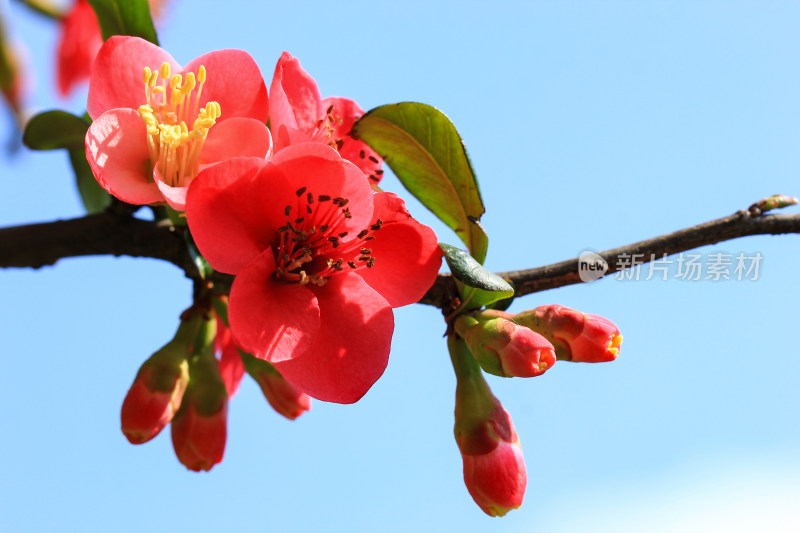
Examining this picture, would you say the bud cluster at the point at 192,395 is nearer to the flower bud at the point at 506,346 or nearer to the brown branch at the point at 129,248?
the brown branch at the point at 129,248

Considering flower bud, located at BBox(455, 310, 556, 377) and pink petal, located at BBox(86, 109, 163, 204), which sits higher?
pink petal, located at BBox(86, 109, 163, 204)

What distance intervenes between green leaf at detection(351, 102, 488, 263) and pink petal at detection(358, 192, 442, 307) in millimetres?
126

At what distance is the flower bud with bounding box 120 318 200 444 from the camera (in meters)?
1.17

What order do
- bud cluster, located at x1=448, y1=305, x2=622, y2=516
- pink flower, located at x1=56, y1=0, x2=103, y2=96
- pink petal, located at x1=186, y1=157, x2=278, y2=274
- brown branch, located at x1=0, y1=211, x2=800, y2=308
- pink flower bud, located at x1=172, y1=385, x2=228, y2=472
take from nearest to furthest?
pink petal, located at x1=186, y1=157, x2=278, y2=274 → bud cluster, located at x1=448, y1=305, x2=622, y2=516 → brown branch, located at x1=0, y1=211, x2=800, y2=308 → pink flower bud, located at x1=172, y1=385, x2=228, y2=472 → pink flower, located at x1=56, y1=0, x2=103, y2=96

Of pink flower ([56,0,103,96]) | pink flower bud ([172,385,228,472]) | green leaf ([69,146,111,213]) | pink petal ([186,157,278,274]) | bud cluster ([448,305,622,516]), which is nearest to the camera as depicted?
pink petal ([186,157,278,274])

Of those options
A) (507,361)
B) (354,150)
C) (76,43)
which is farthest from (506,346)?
(76,43)

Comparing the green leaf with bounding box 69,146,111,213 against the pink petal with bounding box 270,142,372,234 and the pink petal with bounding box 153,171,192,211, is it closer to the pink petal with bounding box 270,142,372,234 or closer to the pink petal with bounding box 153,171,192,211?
the pink petal with bounding box 153,171,192,211

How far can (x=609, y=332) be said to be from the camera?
1033mm

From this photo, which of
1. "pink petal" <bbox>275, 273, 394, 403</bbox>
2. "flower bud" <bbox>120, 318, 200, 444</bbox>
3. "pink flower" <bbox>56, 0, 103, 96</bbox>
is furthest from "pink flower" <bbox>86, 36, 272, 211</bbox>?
"pink flower" <bbox>56, 0, 103, 96</bbox>

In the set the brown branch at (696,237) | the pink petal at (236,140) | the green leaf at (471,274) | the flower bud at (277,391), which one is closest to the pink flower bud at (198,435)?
the flower bud at (277,391)

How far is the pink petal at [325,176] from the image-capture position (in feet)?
3.10

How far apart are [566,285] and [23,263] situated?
100 centimetres

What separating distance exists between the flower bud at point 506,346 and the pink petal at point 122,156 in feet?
1.75

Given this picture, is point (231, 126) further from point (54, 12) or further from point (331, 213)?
point (54, 12)
